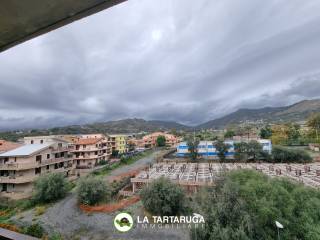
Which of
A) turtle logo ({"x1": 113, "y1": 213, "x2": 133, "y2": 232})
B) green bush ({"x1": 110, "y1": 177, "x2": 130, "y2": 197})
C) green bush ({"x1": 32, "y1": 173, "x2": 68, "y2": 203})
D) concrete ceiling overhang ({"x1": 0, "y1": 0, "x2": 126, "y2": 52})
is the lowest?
turtle logo ({"x1": 113, "y1": 213, "x2": 133, "y2": 232})

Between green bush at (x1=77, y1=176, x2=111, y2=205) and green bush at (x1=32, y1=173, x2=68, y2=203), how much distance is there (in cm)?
266

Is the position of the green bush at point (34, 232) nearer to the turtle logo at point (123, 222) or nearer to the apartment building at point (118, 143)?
the turtle logo at point (123, 222)

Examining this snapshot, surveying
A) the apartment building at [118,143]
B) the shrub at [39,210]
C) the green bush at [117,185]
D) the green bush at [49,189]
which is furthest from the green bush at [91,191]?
the apartment building at [118,143]

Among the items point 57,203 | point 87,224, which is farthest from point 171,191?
point 57,203

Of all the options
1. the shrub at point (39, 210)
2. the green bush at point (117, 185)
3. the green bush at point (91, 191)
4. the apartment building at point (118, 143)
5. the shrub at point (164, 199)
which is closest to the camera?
the shrub at point (164, 199)

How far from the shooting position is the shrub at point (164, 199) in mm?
11289

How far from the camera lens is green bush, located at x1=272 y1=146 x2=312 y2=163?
25.0 m

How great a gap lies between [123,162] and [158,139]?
2237 cm

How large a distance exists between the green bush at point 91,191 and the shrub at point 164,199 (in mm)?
4079

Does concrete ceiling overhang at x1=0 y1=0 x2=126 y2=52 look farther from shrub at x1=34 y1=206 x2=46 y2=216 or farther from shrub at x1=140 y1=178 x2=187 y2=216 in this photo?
shrub at x1=34 y1=206 x2=46 y2=216

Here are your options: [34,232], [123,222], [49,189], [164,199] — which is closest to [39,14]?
[34,232]

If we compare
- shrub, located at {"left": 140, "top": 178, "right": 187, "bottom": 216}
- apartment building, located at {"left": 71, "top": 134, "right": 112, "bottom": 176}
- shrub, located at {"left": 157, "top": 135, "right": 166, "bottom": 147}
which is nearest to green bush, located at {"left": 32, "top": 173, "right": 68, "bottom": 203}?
shrub, located at {"left": 140, "top": 178, "right": 187, "bottom": 216}

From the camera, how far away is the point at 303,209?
764cm

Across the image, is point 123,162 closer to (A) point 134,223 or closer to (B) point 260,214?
(A) point 134,223
